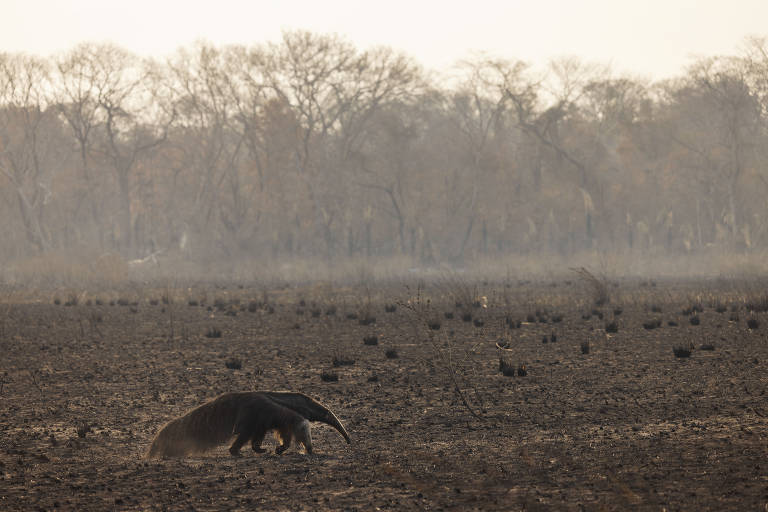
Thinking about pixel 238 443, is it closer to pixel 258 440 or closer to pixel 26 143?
pixel 258 440

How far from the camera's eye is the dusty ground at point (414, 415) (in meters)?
6.90

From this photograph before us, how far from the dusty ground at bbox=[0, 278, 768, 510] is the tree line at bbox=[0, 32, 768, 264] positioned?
107 ft

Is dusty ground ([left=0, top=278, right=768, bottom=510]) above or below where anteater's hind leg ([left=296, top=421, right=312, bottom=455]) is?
below

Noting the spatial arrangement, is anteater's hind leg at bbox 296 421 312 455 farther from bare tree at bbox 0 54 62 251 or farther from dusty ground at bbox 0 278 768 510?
bare tree at bbox 0 54 62 251

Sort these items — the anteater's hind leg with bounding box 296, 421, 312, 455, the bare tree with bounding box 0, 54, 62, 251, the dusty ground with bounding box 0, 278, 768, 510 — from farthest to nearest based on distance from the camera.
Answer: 1. the bare tree with bounding box 0, 54, 62, 251
2. the anteater's hind leg with bounding box 296, 421, 312, 455
3. the dusty ground with bounding box 0, 278, 768, 510

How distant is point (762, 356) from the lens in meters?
14.3

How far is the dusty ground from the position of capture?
22.6ft

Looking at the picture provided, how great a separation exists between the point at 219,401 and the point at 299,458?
34.9 inches

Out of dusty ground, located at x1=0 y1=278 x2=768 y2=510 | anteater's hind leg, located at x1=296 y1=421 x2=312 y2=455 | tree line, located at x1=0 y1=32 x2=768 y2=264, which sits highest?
tree line, located at x1=0 y1=32 x2=768 y2=264

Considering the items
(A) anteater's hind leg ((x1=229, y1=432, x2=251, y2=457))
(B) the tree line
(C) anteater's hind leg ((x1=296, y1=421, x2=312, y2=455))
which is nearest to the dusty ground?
(A) anteater's hind leg ((x1=229, y1=432, x2=251, y2=457))

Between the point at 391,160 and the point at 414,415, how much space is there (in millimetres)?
44128

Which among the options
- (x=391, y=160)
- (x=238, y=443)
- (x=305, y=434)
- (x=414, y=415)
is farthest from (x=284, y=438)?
(x=391, y=160)

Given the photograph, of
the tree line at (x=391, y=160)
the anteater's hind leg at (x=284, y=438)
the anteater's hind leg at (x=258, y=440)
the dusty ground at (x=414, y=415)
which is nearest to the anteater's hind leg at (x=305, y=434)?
the anteater's hind leg at (x=284, y=438)

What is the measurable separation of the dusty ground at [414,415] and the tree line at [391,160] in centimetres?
3247
